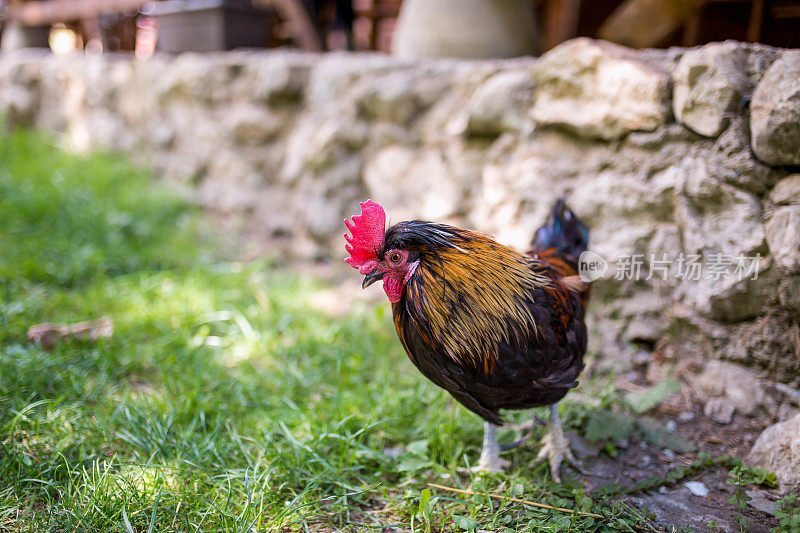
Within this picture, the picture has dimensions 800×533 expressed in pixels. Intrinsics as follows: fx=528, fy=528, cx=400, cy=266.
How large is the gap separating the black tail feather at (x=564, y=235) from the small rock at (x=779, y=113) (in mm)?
794

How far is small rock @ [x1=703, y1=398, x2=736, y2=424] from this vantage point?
7.82ft

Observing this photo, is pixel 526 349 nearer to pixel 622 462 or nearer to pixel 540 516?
pixel 540 516

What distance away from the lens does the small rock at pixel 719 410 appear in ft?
7.82

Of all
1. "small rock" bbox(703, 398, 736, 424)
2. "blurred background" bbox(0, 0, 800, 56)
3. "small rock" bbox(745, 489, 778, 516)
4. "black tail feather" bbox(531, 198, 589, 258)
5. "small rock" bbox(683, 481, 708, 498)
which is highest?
"blurred background" bbox(0, 0, 800, 56)

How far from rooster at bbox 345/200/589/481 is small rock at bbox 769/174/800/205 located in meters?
1.06

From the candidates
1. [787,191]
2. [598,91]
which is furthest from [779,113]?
[598,91]

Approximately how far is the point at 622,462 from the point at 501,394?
74 centimetres

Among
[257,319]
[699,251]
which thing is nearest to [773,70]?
[699,251]

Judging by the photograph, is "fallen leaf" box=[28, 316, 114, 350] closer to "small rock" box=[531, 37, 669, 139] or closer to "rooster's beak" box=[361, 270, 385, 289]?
"rooster's beak" box=[361, 270, 385, 289]

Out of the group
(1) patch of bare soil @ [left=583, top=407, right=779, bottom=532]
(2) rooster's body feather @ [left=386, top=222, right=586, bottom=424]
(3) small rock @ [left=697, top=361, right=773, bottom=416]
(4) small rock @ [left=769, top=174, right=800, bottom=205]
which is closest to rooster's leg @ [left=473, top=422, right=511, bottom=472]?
(2) rooster's body feather @ [left=386, top=222, right=586, bottom=424]

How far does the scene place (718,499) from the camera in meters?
1.94

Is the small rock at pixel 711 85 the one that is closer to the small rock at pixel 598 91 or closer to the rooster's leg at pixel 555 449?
the small rock at pixel 598 91

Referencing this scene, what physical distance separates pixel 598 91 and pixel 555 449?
71.1 inches

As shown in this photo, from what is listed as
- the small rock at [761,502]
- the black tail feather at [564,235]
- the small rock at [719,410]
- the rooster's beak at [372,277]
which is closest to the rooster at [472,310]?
the rooster's beak at [372,277]
